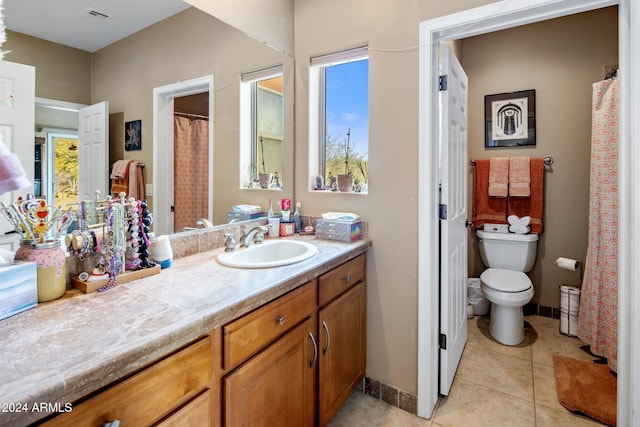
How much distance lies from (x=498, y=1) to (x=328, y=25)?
2.95 ft

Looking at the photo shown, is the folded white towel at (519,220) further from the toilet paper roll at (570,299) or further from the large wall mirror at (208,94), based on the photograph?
the large wall mirror at (208,94)

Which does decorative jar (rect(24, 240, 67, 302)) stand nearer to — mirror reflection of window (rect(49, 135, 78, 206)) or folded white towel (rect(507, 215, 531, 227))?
mirror reflection of window (rect(49, 135, 78, 206))

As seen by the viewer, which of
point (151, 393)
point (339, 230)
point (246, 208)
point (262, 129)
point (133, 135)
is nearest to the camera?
point (151, 393)

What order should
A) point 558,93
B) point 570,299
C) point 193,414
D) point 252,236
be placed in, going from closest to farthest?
point 193,414, point 252,236, point 570,299, point 558,93

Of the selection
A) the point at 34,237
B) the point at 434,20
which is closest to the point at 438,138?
the point at 434,20

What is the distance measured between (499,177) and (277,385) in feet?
8.44

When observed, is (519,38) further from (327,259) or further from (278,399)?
(278,399)

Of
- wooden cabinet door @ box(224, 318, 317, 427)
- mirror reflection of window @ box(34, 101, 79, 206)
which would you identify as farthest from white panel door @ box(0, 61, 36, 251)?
wooden cabinet door @ box(224, 318, 317, 427)

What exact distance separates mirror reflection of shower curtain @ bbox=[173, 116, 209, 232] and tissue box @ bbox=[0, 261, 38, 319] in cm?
61

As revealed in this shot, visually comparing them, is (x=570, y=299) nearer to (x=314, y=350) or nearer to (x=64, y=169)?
(x=314, y=350)

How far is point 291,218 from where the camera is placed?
6.70 feet

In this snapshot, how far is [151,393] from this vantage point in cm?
74

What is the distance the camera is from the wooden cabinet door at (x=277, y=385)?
986 mm

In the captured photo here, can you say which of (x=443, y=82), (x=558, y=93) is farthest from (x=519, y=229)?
(x=443, y=82)
